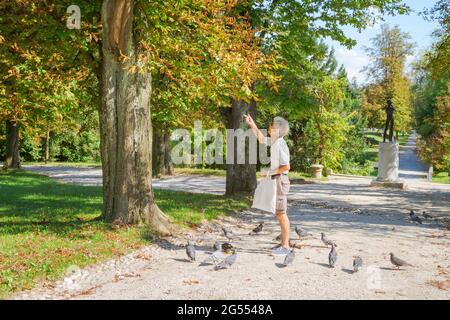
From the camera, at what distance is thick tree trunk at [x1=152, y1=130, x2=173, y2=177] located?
2702 cm

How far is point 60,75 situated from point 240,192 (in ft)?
28.6

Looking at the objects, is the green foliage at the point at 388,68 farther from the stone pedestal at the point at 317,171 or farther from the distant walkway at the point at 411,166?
the stone pedestal at the point at 317,171

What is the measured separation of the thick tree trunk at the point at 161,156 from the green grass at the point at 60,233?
38.1 feet

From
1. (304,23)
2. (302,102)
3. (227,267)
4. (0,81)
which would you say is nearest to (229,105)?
(302,102)

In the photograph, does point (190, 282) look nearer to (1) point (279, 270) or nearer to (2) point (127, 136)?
(1) point (279, 270)

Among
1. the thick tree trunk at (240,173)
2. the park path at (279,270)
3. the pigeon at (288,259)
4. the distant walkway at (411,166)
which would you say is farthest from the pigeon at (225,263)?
the distant walkway at (411,166)

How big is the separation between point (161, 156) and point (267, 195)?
21134 mm

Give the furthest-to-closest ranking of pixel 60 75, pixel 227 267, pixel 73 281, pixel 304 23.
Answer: pixel 304 23 → pixel 60 75 → pixel 227 267 → pixel 73 281

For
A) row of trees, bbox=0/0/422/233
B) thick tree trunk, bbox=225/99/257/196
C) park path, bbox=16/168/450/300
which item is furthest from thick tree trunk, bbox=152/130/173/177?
row of trees, bbox=0/0/422/233

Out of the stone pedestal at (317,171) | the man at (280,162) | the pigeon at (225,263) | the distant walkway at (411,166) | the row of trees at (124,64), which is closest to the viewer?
the pigeon at (225,263)

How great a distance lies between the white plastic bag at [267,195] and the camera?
7.55 meters
